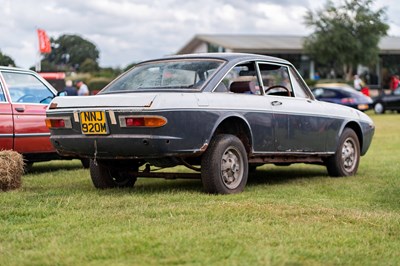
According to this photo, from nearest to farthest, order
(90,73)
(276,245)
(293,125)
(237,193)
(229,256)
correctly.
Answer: (229,256)
(276,245)
(237,193)
(293,125)
(90,73)

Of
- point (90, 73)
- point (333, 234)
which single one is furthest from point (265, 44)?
point (333, 234)

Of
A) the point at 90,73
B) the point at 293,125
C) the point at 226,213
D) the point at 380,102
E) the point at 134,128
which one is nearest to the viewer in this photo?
the point at 226,213

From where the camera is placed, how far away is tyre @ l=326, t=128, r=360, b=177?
9.52 m

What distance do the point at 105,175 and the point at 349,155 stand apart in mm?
3559

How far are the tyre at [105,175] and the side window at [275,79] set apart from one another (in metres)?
1.98

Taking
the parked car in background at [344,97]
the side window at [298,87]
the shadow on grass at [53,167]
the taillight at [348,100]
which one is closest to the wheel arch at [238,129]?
the side window at [298,87]

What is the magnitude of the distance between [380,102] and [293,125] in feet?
80.1

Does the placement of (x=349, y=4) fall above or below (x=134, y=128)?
above

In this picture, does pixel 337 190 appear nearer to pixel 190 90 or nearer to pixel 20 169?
pixel 190 90

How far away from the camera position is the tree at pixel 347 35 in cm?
4741

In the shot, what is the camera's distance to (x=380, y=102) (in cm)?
3188

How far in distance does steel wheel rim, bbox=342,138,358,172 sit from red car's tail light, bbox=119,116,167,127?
3659mm

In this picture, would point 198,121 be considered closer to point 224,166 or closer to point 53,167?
point 224,166

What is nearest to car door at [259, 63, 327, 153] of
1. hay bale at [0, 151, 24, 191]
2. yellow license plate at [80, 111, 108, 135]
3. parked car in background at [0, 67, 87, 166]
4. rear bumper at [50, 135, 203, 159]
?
rear bumper at [50, 135, 203, 159]
